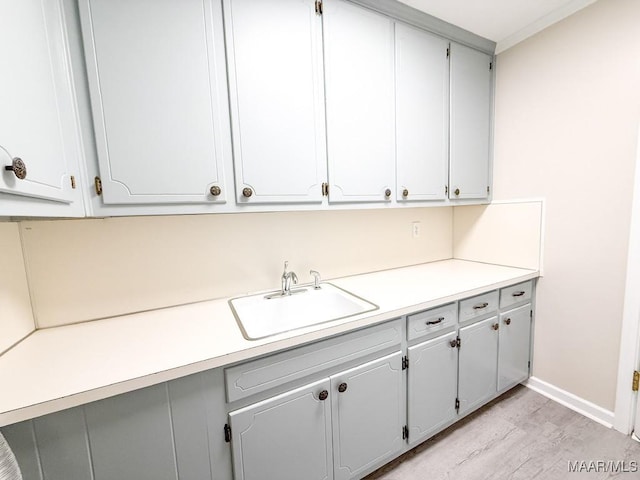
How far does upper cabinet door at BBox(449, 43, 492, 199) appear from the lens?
1672mm

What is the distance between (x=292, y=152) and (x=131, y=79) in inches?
24.7

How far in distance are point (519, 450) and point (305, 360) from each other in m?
1.36

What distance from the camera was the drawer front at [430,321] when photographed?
1260 mm

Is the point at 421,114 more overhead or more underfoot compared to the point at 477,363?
more overhead

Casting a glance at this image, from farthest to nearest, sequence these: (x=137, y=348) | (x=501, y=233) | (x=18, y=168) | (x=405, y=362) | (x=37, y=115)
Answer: (x=501, y=233)
(x=405, y=362)
(x=137, y=348)
(x=37, y=115)
(x=18, y=168)

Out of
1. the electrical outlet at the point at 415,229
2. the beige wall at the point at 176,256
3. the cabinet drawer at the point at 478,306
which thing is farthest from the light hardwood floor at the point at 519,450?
the electrical outlet at the point at 415,229

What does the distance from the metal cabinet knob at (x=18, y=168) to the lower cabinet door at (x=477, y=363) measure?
1.81 meters

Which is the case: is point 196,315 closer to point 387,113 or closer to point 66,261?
point 66,261

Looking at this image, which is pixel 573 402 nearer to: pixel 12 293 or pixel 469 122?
pixel 469 122

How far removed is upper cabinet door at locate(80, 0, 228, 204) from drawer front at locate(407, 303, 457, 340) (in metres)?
1.06

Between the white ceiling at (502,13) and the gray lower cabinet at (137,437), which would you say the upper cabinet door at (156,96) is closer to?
the gray lower cabinet at (137,437)

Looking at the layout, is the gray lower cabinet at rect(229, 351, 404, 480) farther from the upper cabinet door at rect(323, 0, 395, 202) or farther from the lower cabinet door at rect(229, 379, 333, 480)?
the upper cabinet door at rect(323, 0, 395, 202)

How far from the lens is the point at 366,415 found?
1158 mm

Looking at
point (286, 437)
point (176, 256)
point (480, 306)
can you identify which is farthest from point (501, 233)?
point (176, 256)
